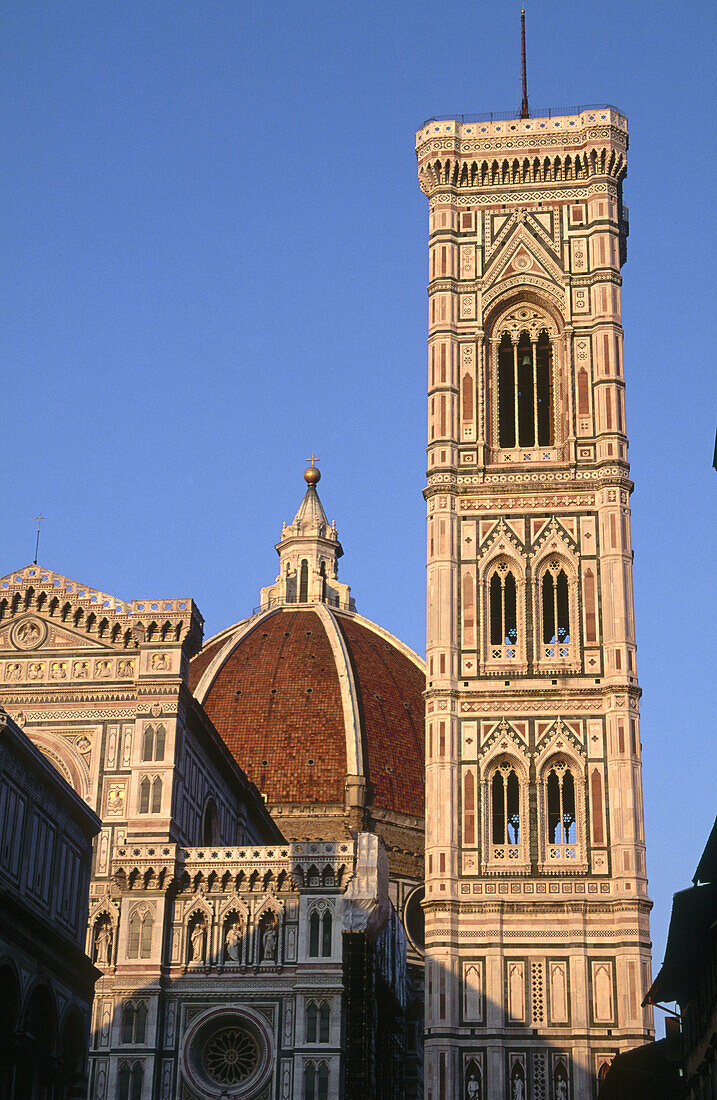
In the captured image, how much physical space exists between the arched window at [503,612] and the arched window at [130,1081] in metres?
14.8

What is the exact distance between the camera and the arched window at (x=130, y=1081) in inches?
1923

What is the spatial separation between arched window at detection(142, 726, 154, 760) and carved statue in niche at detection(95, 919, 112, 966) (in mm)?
4852

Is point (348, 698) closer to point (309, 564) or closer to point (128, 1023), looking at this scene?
point (309, 564)

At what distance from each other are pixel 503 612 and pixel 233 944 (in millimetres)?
11843

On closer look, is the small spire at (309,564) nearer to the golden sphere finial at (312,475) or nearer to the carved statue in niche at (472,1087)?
the golden sphere finial at (312,475)

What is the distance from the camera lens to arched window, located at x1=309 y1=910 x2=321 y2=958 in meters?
49.9

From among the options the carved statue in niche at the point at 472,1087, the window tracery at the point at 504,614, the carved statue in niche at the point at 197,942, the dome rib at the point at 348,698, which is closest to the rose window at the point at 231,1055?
the carved statue in niche at the point at 197,942

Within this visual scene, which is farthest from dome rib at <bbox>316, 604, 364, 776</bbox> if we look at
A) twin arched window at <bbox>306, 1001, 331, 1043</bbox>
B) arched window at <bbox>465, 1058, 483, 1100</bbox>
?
arched window at <bbox>465, 1058, 483, 1100</bbox>

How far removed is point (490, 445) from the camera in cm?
5203

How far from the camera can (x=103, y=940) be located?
51781 millimetres

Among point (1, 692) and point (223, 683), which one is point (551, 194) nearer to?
point (1, 692)

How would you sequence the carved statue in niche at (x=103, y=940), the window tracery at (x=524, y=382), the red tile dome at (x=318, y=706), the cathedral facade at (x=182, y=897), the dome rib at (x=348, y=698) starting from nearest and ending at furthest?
the cathedral facade at (x=182, y=897), the carved statue in niche at (x=103, y=940), the window tracery at (x=524, y=382), the red tile dome at (x=318, y=706), the dome rib at (x=348, y=698)

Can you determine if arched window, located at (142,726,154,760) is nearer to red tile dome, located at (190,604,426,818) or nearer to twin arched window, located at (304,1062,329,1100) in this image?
twin arched window, located at (304,1062,329,1100)

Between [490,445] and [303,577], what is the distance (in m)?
48.5
